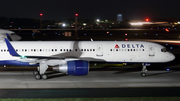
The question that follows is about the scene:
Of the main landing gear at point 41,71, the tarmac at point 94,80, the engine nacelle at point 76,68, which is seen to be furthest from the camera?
the main landing gear at point 41,71

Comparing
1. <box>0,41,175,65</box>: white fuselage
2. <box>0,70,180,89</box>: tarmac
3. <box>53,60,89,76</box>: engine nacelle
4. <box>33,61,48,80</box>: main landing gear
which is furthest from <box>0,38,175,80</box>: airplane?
<box>53,60,89,76</box>: engine nacelle

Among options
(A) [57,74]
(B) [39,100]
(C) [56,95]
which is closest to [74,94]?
(C) [56,95]

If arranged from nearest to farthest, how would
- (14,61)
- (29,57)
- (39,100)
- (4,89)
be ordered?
(39,100) < (4,89) < (29,57) < (14,61)

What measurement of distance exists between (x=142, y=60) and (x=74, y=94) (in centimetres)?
1013

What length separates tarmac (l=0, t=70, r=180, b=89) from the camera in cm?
2180

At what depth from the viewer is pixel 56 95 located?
60.9 ft

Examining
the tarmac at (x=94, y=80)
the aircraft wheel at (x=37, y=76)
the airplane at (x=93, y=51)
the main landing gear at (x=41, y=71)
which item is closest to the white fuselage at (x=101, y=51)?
the airplane at (x=93, y=51)

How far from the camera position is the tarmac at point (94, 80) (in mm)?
21797

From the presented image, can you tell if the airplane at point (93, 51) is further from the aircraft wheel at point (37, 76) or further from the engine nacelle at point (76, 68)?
the engine nacelle at point (76, 68)

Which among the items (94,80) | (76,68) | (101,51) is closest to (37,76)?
(76,68)

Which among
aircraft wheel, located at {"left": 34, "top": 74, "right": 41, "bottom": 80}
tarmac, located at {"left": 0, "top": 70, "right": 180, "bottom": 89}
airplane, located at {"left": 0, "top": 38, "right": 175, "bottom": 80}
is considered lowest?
tarmac, located at {"left": 0, "top": 70, "right": 180, "bottom": 89}

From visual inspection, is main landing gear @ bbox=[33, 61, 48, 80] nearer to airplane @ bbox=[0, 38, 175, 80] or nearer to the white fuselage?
airplane @ bbox=[0, 38, 175, 80]

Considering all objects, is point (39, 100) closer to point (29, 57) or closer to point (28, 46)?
point (29, 57)

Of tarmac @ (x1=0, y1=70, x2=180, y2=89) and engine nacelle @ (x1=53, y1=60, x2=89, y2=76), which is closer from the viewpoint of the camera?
tarmac @ (x1=0, y1=70, x2=180, y2=89)
